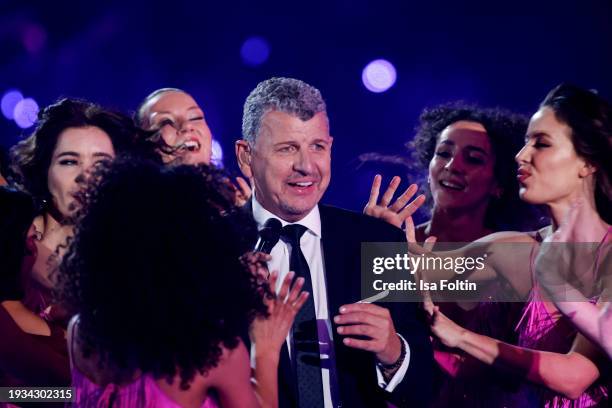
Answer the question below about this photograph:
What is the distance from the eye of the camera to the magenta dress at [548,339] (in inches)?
98.0

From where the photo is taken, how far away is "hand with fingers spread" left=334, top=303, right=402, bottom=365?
2158 millimetres

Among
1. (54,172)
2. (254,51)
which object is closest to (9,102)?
(254,51)

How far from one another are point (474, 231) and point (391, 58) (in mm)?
1110

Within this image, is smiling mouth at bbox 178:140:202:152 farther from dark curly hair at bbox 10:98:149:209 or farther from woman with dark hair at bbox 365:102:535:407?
woman with dark hair at bbox 365:102:535:407

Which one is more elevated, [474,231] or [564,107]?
[564,107]

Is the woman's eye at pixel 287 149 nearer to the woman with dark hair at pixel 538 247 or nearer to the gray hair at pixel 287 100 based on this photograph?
the gray hair at pixel 287 100

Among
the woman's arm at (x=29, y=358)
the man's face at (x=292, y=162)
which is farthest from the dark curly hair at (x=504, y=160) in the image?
the woman's arm at (x=29, y=358)

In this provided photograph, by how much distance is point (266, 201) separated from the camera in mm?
2531

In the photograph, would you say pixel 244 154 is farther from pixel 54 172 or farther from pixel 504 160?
pixel 504 160

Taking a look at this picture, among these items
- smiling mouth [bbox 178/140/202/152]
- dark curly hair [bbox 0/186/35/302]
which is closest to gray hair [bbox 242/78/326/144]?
smiling mouth [bbox 178/140/202/152]

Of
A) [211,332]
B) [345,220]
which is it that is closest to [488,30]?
[345,220]

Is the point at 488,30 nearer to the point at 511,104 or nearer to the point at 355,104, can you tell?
the point at 511,104

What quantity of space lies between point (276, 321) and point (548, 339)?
1.07 meters

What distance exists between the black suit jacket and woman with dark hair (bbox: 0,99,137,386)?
0.80 m
